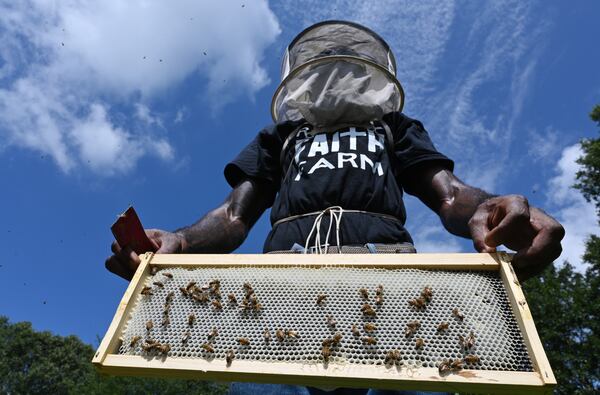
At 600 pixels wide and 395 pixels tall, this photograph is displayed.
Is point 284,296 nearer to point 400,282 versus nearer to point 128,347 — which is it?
point 400,282

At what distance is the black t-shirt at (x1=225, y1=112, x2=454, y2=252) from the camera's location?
2549mm

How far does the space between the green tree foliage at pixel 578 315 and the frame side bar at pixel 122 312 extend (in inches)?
682

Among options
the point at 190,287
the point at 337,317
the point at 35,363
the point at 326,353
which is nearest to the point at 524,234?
the point at 337,317

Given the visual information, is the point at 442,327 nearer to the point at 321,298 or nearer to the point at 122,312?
the point at 321,298

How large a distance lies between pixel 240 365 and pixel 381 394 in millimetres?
649

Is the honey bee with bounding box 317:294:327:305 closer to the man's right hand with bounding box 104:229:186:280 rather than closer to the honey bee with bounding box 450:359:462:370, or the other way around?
the honey bee with bounding box 450:359:462:370

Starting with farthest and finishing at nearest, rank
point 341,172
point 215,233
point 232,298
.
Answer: point 215,233 < point 341,172 < point 232,298

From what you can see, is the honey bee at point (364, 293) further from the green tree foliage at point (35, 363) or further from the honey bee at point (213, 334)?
the green tree foliage at point (35, 363)

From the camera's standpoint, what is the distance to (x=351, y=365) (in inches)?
65.7

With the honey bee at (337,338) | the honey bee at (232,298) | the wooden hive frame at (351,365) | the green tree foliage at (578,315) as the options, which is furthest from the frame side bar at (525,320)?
the green tree foliage at (578,315)

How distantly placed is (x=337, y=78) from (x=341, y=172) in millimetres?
799

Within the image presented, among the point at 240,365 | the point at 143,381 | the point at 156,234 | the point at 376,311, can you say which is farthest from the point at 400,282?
the point at 143,381

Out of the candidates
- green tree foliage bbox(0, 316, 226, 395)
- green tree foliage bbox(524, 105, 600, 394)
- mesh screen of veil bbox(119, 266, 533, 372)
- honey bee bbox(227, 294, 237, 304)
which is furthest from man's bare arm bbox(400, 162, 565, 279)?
green tree foliage bbox(0, 316, 226, 395)

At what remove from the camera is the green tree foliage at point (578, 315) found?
16203mm
